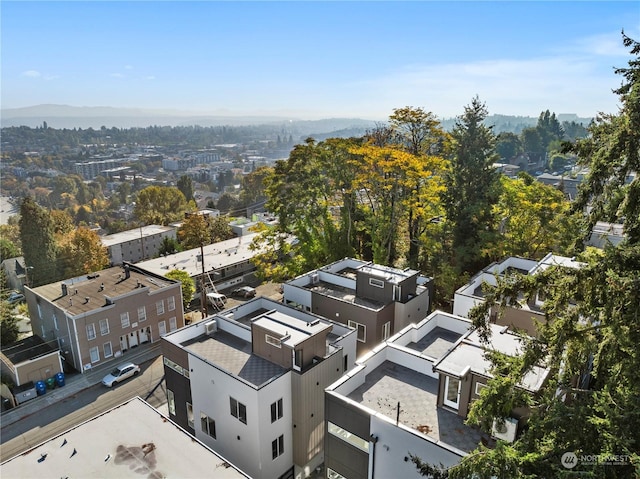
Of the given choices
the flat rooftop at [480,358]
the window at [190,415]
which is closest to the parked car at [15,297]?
the window at [190,415]

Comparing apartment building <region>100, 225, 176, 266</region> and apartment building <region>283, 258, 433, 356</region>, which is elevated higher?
apartment building <region>283, 258, 433, 356</region>

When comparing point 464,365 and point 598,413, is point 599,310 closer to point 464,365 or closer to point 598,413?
point 598,413

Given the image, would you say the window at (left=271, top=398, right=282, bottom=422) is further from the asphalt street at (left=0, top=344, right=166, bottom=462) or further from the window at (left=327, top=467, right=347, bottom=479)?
the asphalt street at (left=0, top=344, right=166, bottom=462)

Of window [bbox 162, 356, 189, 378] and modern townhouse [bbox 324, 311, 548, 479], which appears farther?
window [bbox 162, 356, 189, 378]

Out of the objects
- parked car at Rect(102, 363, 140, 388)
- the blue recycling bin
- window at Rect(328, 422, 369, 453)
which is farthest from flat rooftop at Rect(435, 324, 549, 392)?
the blue recycling bin

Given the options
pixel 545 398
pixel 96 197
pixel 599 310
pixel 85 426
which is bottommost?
pixel 96 197

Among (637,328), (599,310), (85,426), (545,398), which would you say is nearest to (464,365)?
(545,398)

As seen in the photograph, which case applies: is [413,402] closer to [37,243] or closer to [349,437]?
[349,437]
